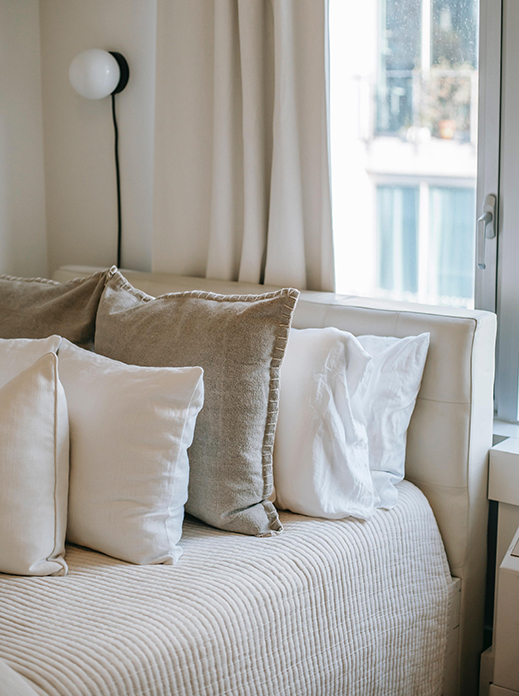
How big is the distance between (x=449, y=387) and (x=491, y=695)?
0.63 m

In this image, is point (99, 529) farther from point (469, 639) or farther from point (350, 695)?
point (469, 639)

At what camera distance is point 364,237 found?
83.1 inches

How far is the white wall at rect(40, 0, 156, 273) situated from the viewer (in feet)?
7.98

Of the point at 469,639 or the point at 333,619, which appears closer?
the point at 333,619

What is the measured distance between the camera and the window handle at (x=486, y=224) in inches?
72.2

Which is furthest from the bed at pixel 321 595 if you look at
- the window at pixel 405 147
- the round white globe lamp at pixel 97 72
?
the round white globe lamp at pixel 97 72

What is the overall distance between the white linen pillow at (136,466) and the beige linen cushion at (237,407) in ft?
0.23

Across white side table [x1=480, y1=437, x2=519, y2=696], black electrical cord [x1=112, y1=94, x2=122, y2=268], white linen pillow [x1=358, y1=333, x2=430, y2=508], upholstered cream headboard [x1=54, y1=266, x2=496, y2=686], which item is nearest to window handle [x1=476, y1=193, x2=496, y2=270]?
upholstered cream headboard [x1=54, y1=266, x2=496, y2=686]

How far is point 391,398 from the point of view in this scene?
5.32 ft

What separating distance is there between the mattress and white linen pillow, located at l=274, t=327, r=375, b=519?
4cm

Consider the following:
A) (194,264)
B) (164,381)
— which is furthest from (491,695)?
(194,264)

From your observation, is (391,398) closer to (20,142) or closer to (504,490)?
(504,490)

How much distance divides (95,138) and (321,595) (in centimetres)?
189

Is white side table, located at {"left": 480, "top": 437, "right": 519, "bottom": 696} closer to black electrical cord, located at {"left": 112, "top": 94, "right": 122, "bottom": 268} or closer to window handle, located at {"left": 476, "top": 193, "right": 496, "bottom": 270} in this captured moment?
window handle, located at {"left": 476, "top": 193, "right": 496, "bottom": 270}
